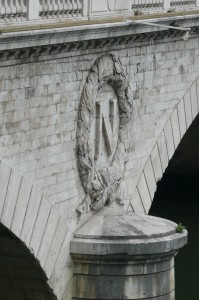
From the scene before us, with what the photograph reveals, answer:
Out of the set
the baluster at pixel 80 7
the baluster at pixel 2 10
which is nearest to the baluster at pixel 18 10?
the baluster at pixel 2 10

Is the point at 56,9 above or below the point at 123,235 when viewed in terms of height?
above

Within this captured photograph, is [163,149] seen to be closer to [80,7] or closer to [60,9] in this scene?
[80,7]

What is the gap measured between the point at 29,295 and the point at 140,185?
2930 millimetres

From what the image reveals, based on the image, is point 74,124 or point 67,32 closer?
point 67,32

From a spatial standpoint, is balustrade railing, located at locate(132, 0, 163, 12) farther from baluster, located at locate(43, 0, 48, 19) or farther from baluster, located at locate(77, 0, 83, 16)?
baluster, located at locate(43, 0, 48, 19)

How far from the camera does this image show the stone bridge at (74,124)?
18.3 meters

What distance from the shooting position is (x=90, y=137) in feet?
66.5

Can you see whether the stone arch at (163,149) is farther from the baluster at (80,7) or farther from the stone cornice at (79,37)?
the baluster at (80,7)

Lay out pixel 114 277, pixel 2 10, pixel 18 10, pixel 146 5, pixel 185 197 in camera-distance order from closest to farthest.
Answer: pixel 2 10 → pixel 18 10 → pixel 114 277 → pixel 146 5 → pixel 185 197

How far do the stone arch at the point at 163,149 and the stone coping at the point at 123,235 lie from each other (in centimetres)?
122

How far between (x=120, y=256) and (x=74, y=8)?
2.82 m

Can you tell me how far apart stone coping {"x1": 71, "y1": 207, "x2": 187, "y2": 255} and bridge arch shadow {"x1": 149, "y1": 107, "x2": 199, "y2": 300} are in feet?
20.6

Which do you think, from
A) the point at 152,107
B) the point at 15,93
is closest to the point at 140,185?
the point at 152,107

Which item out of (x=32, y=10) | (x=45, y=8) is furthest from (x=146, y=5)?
(x=32, y=10)
